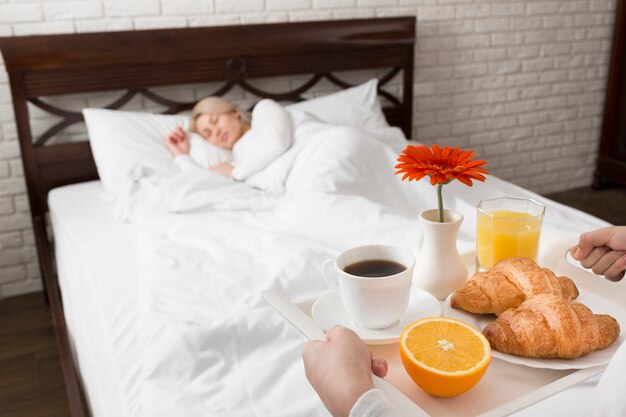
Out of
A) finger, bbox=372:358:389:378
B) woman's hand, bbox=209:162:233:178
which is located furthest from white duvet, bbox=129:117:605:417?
finger, bbox=372:358:389:378

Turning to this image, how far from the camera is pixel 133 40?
7.45ft

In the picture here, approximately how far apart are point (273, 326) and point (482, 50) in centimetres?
234

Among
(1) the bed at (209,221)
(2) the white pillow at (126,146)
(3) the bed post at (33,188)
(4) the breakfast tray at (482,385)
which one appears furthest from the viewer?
(2) the white pillow at (126,146)

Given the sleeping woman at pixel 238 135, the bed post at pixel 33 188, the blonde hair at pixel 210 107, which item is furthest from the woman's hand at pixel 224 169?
the bed post at pixel 33 188

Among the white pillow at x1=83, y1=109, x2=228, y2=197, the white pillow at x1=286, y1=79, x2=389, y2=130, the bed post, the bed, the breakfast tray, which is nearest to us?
the breakfast tray

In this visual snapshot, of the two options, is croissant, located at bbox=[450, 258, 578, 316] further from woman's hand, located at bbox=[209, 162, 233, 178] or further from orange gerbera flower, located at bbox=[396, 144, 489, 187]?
woman's hand, located at bbox=[209, 162, 233, 178]

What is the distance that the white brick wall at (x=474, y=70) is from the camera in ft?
7.56

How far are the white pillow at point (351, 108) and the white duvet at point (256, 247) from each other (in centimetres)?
12

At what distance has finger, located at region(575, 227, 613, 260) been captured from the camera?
957mm

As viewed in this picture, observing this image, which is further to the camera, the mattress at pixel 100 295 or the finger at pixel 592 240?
the mattress at pixel 100 295

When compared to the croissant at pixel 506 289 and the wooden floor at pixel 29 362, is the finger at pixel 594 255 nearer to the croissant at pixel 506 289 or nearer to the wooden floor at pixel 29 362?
the croissant at pixel 506 289

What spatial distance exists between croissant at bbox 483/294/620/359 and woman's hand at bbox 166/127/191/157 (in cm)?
164

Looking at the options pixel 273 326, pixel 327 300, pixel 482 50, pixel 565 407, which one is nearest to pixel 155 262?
pixel 273 326

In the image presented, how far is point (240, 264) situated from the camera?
1426 mm
